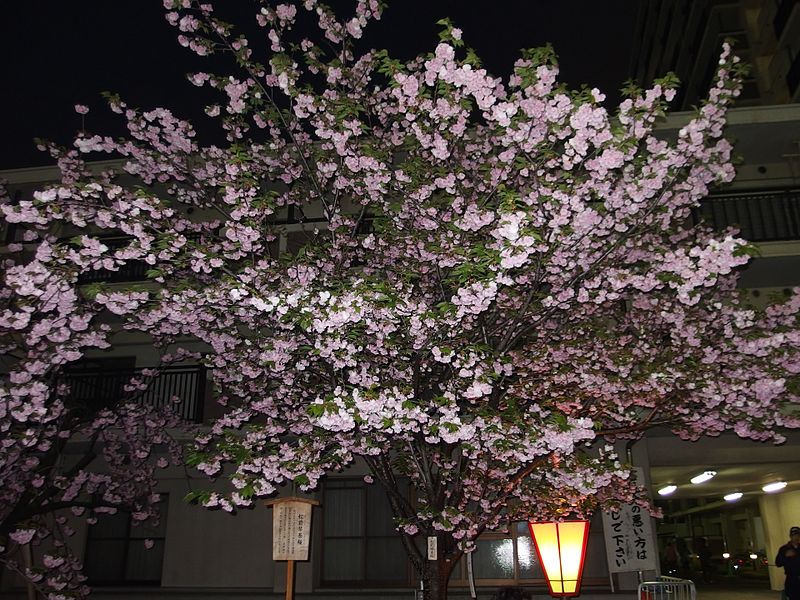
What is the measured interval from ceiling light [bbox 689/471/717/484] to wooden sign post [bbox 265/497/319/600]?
10.2 meters

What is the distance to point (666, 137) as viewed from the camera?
47.1ft

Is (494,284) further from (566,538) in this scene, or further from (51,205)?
(51,205)

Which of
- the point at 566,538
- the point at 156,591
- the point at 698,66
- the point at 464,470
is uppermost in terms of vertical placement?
the point at 698,66

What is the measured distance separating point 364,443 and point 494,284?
2.68 meters

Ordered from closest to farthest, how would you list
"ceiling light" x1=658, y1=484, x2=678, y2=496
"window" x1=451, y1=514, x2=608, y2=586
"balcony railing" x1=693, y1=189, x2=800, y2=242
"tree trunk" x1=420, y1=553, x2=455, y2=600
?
"tree trunk" x1=420, y1=553, x2=455, y2=600 < "window" x1=451, y1=514, x2=608, y2=586 < "balcony railing" x1=693, y1=189, x2=800, y2=242 < "ceiling light" x1=658, y1=484, x2=678, y2=496

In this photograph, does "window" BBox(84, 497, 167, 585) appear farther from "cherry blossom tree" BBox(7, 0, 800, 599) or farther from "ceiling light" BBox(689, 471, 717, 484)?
"ceiling light" BBox(689, 471, 717, 484)

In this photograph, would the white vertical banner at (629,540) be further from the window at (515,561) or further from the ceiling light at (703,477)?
the ceiling light at (703,477)

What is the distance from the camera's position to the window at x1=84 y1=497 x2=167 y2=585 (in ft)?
41.7

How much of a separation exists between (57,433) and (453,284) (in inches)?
301

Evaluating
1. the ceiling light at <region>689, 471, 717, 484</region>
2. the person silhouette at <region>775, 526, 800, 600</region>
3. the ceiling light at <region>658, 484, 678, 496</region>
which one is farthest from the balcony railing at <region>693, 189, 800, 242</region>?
the ceiling light at <region>658, 484, 678, 496</region>

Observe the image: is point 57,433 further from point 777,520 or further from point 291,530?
point 777,520

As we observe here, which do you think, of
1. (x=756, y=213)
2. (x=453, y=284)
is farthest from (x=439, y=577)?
(x=756, y=213)

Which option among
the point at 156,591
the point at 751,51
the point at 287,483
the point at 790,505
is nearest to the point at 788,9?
the point at 751,51

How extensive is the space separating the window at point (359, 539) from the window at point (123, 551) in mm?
3295
